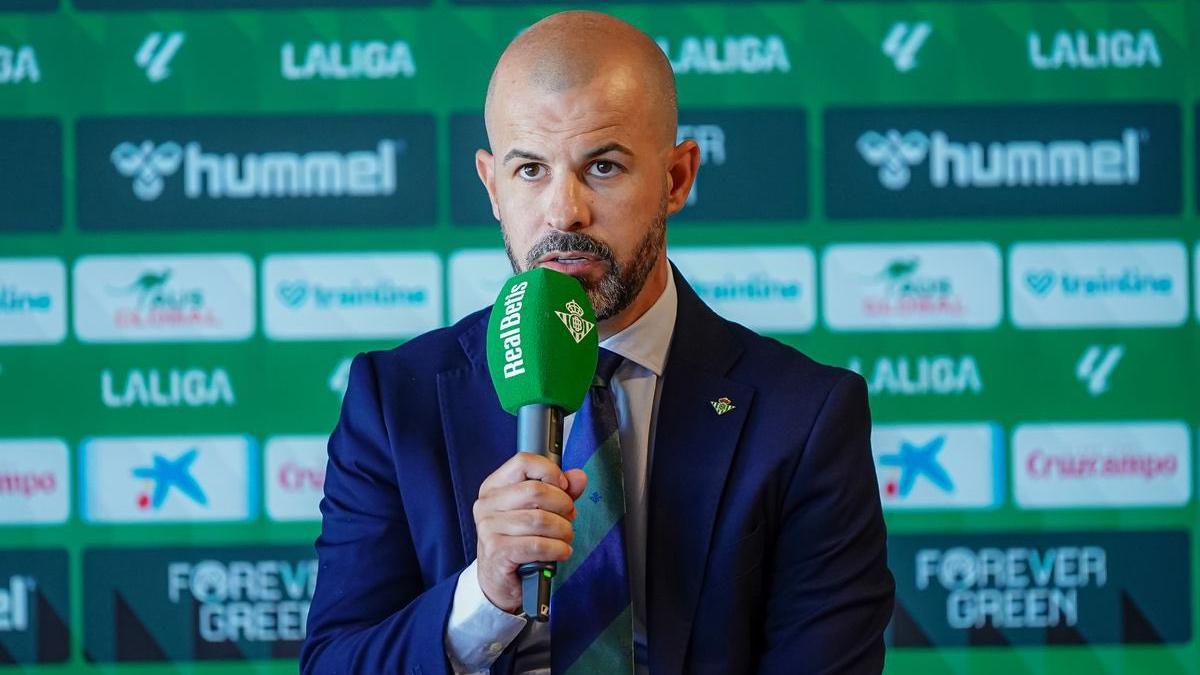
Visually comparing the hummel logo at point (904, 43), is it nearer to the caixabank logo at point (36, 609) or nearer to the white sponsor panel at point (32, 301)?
the white sponsor panel at point (32, 301)

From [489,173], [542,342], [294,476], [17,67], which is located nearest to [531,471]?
[542,342]

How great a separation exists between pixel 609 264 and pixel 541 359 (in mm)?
210

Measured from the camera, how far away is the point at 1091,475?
2994 mm

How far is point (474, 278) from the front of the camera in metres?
2.98

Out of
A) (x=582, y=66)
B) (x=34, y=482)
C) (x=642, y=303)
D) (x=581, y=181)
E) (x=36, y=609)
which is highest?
(x=582, y=66)

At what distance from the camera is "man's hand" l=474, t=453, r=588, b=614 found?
108 centimetres

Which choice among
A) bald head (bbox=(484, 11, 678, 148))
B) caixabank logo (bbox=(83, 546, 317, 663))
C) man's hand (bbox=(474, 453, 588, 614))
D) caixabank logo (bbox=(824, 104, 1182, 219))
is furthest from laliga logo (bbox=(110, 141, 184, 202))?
man's hand (bbox=(474, 453, 588, 614))

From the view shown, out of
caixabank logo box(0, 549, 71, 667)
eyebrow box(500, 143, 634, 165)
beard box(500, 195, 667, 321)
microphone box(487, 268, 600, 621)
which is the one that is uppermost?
eyebrow box(500, 143, 634, 165)

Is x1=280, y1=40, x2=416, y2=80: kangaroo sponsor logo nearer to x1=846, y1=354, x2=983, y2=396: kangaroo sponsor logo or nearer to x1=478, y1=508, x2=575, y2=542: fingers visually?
x1=846, y1=354, x2=983, y2=396: kangaroo sponsor logo

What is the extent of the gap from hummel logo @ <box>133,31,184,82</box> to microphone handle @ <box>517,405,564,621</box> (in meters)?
2.12

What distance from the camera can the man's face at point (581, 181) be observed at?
1323mm

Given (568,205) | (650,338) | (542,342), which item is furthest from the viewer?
(650,338)

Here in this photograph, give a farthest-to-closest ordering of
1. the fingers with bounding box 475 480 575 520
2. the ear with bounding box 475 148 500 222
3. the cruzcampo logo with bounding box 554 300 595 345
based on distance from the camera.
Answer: the ear with bounding box 475 148 500 222, the cruzcampo logo with bounding box 554 300 595 345, the fingers with bounding box 475 480 575 520

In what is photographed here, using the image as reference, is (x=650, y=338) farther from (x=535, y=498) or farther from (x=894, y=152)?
(x=894, y=152)
